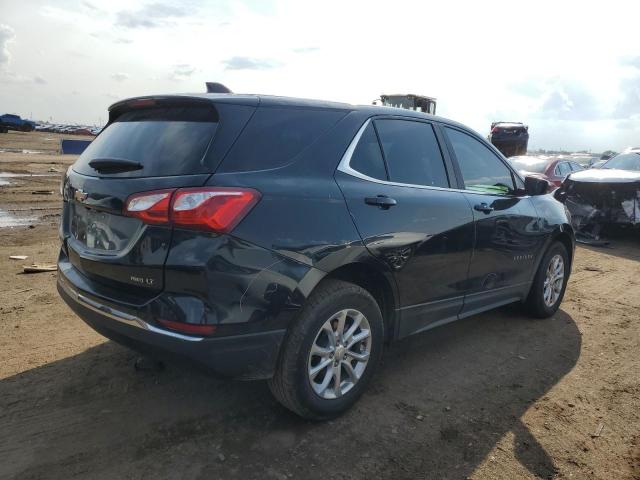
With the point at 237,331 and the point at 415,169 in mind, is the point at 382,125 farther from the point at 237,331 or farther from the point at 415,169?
the point at 237,331

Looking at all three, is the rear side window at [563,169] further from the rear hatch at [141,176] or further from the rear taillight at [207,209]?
the rear taillight at [207,209]

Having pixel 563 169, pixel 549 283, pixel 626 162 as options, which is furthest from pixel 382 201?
pixel 563 169

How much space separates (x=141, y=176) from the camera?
2.64m

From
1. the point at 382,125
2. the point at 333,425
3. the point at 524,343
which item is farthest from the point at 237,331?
the point at 524,343

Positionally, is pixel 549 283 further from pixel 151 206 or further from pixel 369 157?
pixel 151 206

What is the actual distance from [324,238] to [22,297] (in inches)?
140

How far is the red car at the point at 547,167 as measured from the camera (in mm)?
11531

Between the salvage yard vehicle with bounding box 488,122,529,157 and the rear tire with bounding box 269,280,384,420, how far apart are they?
18192 mm

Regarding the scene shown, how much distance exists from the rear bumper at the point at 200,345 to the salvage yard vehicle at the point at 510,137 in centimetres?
1885

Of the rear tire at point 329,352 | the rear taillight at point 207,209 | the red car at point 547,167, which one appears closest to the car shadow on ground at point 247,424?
the rear tire at point 329,352

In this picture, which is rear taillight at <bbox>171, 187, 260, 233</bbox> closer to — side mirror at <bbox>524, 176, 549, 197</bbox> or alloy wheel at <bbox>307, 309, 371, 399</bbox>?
alloy wheel at <bbox>307, 309, 371, 399</bbox>

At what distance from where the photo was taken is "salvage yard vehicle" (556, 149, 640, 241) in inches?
355

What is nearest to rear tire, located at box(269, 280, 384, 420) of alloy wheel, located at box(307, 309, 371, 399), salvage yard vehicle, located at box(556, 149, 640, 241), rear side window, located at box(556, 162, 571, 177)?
alloy wheel, located at box(307, 309, 371, 399)

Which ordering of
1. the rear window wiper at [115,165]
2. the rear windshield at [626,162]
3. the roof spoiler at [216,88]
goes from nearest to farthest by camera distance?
1. the rear window wiper at [115,165]
2. the roof spoiler at [216,88]
3. the rear windshield at [626,162]
